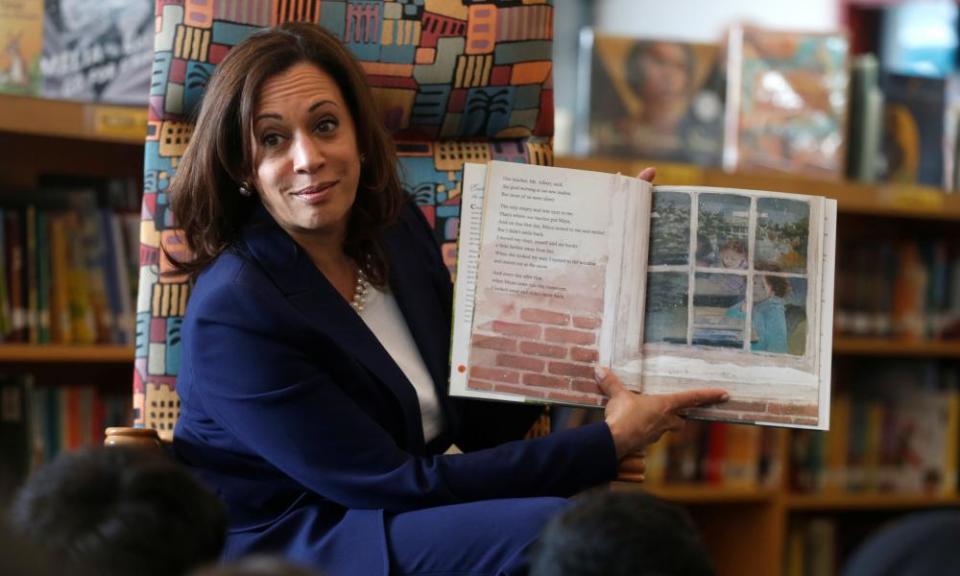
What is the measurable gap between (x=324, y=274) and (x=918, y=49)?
9.85 feet

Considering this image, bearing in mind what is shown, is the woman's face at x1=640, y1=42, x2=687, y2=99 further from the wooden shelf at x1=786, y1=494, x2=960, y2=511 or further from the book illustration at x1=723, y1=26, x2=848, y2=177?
the wooden shelf at x1=786, y1=494, x2=960, y2=511

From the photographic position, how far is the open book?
153 centimetres

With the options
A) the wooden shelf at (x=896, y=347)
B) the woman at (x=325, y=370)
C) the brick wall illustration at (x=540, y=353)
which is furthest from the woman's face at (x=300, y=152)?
the wooden shelf at (x=896, y=347)

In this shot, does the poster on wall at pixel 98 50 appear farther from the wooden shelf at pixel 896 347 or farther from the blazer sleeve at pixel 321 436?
the wooden shelf at pixel 896 347

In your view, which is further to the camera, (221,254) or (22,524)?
(221,254)

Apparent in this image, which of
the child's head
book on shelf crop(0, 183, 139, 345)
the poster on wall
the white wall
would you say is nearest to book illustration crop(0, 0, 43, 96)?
the poster on wall

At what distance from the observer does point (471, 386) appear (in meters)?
1.53

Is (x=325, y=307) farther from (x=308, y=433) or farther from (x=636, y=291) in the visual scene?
(x=636, y=291)

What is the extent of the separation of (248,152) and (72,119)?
872 millimetres

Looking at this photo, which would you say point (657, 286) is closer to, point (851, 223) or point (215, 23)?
point (215, 23)

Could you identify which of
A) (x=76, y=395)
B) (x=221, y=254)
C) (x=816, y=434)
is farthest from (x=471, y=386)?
(x=816, y=434)

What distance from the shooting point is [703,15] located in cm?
446

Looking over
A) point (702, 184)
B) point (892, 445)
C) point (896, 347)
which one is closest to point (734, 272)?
point (702, 184)

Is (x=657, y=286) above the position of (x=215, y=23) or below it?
below
